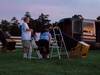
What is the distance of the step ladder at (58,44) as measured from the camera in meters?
18.7

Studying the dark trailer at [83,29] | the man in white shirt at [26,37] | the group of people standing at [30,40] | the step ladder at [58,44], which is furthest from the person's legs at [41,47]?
the dark trailer at [83,29]

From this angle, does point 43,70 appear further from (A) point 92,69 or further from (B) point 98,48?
(B) point 98,48

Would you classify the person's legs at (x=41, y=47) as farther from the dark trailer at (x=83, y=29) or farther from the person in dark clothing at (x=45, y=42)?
the dark trailer at (x=83, y=29)

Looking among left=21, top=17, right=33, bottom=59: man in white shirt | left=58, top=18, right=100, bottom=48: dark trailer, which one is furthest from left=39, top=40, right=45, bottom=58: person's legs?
left=58, top=18, right=100, bottom=48: dark trailer

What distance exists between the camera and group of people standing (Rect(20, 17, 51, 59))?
715 inches

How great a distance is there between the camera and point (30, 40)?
1822 cm

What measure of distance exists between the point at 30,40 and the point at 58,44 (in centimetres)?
155

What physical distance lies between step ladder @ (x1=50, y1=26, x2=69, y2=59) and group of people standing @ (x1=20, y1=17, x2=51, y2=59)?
11.4 inches

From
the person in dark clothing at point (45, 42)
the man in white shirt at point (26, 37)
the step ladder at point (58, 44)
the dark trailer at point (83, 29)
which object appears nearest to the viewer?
the man in white shirt at point (26, 37)

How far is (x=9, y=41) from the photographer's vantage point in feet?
82.5

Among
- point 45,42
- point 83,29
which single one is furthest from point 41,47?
point 83,29

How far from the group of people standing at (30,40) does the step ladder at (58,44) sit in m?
0.29

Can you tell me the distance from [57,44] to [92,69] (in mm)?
5258

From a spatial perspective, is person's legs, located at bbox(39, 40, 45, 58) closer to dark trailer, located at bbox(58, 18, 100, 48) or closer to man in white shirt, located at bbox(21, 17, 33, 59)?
man in white shirt, located at bbox(21, 17, 33, 59)
